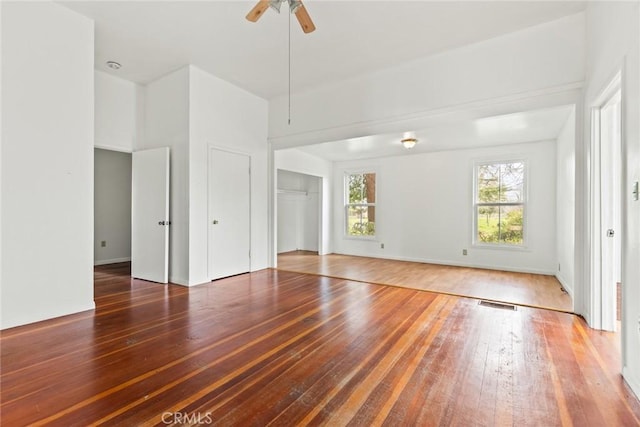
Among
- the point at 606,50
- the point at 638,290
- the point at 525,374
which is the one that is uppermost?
the point at 606,50

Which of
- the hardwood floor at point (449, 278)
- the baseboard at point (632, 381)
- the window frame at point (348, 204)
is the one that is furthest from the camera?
the window frame at point (348, 204)

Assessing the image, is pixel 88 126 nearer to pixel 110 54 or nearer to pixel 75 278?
pixel 110 54

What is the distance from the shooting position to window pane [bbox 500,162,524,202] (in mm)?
5574

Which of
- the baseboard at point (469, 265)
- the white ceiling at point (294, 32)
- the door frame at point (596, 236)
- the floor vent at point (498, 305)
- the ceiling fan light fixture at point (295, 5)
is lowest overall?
the floor vent at point (498, 305)

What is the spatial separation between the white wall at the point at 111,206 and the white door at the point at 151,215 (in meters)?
1.98

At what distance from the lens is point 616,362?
2127 millimetres

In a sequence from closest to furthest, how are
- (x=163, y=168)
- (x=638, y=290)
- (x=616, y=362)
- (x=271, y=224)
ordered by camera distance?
(x=638, y=290) → (x=616, y=362) → (x=163, y=168) → (x=271, y=224)

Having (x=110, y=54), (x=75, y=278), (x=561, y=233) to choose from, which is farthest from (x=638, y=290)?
(x=110, y=54)

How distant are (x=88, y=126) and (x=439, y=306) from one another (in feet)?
14.3

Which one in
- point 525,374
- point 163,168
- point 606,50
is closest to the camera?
point 525,374

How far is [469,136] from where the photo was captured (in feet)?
16.3

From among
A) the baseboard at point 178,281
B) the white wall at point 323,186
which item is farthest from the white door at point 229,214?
the white wall at point 323,186

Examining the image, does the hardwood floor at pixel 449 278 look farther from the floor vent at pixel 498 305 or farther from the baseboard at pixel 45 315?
the baseboard at pixel 45 315

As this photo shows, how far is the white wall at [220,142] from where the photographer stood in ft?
14.1
